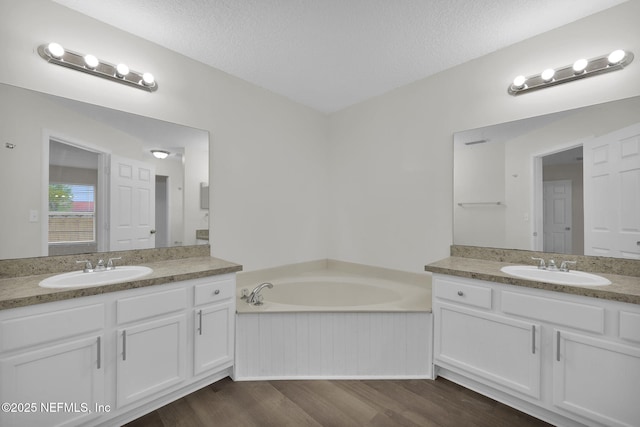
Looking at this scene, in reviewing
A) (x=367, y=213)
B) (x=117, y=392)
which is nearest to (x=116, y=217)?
(x=117, y=392)

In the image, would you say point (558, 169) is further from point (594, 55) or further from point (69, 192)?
point (69, 192)

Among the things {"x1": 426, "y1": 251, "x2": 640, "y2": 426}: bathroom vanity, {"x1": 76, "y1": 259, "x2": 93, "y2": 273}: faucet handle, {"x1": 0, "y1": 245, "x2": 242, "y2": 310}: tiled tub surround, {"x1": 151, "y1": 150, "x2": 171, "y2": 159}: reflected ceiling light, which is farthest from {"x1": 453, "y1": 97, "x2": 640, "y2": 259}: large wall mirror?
{"x1": 76, "y1": 259, "x2": 93, "y2": 273}: faucet handle

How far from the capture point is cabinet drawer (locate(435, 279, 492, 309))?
179 cm

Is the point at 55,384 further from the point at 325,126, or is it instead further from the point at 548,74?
the point at 548,74

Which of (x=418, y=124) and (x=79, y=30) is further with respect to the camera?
(x=418, y=124)

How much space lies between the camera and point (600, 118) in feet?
5.98

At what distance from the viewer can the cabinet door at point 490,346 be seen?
1.62 metres

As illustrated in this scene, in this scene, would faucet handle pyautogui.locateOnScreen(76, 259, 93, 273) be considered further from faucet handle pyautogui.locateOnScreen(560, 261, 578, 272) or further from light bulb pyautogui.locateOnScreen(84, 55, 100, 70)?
faucet handle pyautogui.locateOnScreen(560, 261, 578, 272)

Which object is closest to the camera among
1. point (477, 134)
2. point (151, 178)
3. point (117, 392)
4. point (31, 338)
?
point (31, 338)

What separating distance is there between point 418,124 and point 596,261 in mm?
1670

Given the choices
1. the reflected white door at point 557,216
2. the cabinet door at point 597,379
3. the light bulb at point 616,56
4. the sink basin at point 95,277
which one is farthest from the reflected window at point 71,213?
the light bulb at point 616,56

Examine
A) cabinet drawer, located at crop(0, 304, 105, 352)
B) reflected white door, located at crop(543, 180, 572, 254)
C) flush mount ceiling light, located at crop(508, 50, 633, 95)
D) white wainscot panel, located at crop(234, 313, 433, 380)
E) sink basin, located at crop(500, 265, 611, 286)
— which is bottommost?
white wainscot panel, located at crop(234, 313, 433, 380)

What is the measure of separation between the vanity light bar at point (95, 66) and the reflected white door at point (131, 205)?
1.79ft

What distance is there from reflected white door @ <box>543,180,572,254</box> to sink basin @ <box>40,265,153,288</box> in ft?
8.88
